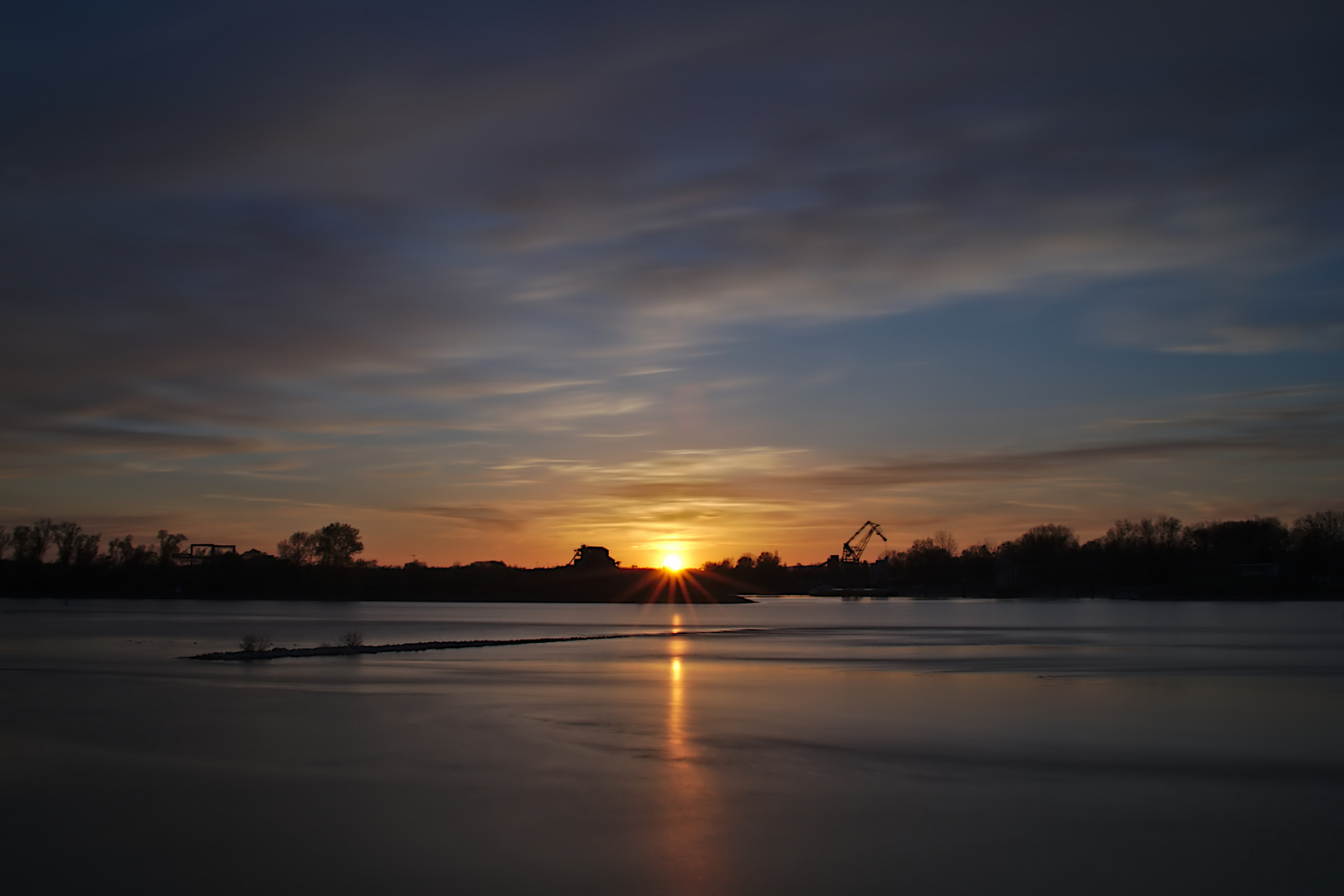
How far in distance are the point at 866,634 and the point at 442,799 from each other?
5698 cm

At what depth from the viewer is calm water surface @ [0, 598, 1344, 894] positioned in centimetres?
1178

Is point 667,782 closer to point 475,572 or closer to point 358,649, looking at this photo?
point 358,649

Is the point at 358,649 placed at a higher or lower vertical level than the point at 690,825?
higher

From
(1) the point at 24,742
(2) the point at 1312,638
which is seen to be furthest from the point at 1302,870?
(2) the point at 1312,638

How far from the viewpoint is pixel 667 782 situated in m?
16.5

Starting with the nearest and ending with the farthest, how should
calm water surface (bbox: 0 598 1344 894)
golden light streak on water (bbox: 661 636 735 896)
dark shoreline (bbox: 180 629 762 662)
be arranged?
1. golden light streak on water (bbox: 661 636 735 896)
2. calm water surface (bbox: 0 598 1344 894)
3. dark shoreline (bbox: 180 629 762 662)

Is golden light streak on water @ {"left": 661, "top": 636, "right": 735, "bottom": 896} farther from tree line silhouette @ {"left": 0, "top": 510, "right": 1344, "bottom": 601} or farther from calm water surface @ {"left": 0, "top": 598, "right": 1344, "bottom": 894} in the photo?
tree line silhouette @ {"left": 0, "top": 510, "right": 1344, "bottom": 601}

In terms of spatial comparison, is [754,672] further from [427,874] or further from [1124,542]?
[1124,542]

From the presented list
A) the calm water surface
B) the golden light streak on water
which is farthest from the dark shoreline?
the golden light streak on water

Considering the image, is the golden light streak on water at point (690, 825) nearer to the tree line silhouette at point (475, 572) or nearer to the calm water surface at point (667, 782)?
the calm water surface at point (667, 782)

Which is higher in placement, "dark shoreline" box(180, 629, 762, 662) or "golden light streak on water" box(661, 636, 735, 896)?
"dark shoreline" box(180, 629, 762, 662)

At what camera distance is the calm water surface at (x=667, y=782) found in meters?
11.8

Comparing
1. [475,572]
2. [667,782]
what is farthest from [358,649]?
[475,572]

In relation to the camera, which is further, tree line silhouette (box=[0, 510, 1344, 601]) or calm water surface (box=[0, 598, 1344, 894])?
tree line silhouette (box=[0, 510, 1344, 601])
